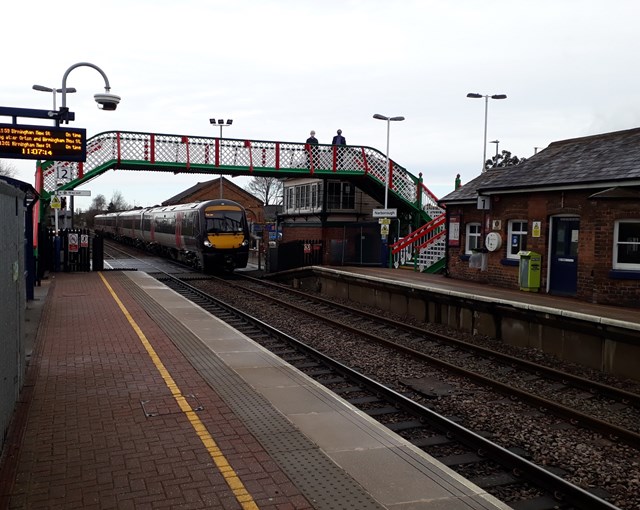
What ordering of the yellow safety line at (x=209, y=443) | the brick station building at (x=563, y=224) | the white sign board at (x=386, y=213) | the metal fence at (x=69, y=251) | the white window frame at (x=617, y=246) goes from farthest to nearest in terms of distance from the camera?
1. the metal fence at (x=69, y=251)
2. the white sign board at (x=386, y=213)
3. the brick station building at (x=563, y=224)
4. the white window frame at (x=617, y=246)
5. the yellow safety line at (x=209, y=443)

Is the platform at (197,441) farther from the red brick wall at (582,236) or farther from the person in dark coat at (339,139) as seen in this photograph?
the person in dark coat at (339,139)

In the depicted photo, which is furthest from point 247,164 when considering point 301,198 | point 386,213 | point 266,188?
point 266,188

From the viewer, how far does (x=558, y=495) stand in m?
5.33

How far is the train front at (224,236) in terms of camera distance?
81.7ft

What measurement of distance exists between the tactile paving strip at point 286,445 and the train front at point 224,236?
1527 cm

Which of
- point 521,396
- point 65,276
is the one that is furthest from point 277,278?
point 521,396

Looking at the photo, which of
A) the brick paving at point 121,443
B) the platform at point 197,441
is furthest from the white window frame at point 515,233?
the brick paving at point 121,443

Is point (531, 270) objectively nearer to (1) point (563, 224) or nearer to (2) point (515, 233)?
(1) point (563, 224)

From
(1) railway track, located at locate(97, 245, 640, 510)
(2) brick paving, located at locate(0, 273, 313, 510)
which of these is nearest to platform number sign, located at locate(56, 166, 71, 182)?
(2) brick paving, located at locate(0, 273, 313, 510)

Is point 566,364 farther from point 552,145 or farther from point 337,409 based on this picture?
point 552,145

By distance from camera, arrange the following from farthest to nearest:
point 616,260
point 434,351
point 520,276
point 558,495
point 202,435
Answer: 1. point 520,276
2. point 616,260
3. point 434,351
4. point 202,435
5. point 558,495

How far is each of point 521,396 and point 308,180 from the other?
1156 inches

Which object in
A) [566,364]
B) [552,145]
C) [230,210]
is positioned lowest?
[566,364]

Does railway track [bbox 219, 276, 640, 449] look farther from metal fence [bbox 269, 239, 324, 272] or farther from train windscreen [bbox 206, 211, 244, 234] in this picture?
train windscreen [bbox 206, 211, 244, 234]
